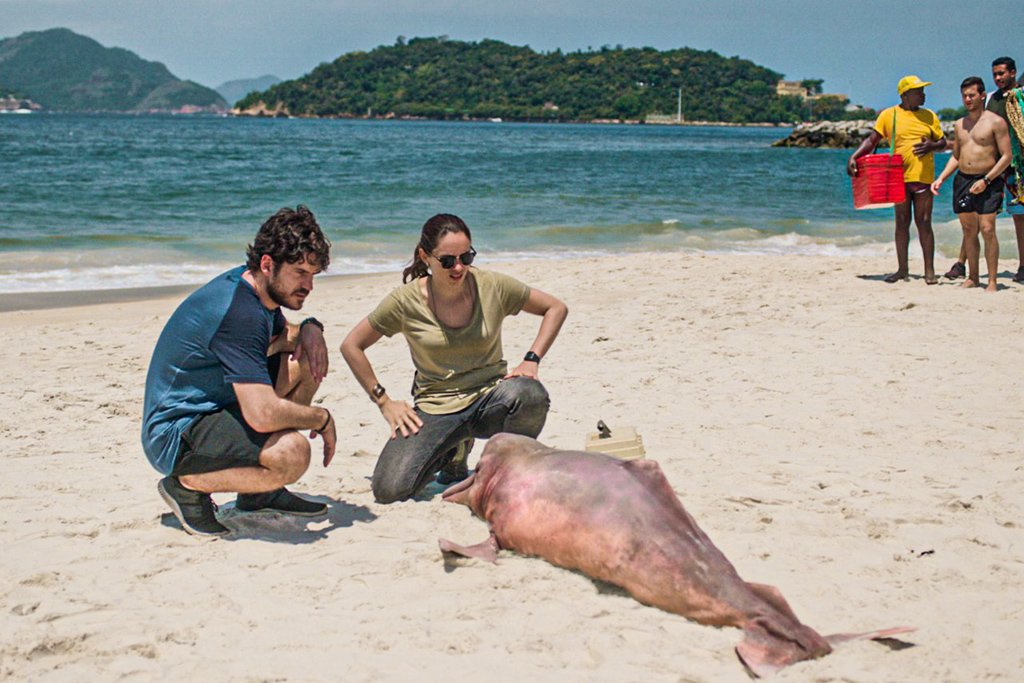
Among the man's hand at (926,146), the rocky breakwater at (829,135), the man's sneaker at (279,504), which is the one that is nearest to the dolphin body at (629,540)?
the man's sneaker at (279,504)

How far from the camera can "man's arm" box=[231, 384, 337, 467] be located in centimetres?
396

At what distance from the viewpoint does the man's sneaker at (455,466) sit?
506 centimetres

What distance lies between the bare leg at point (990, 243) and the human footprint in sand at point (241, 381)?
734cm

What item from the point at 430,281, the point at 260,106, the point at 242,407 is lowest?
the point at 242,407

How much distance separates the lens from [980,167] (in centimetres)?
940

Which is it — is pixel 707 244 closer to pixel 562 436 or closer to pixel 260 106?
pixel 562 436

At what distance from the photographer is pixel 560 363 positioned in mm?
7395

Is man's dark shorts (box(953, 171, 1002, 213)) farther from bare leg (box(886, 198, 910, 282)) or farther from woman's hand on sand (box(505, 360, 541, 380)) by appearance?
woman's hand on sand (box(505, 360, 541, 380))

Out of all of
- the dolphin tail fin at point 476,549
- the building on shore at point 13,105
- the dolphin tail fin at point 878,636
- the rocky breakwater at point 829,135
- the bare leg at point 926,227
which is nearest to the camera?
the dolphin tail fin at point 878,636

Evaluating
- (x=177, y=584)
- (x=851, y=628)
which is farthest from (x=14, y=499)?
(x=851, y=628)

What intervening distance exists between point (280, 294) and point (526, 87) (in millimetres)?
144051

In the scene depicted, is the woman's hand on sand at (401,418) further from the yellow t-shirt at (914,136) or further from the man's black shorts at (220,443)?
the yellow t-shirt at (914,136)

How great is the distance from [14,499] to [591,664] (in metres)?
2.90

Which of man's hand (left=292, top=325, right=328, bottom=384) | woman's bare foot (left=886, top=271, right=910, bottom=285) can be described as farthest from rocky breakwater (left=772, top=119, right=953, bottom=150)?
man's hand (left=292, top=325, right=328, bottom=384)
